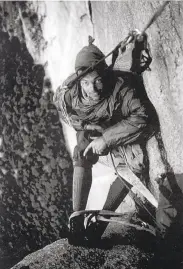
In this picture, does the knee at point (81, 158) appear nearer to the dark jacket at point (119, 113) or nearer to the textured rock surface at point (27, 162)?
the dark jacket at point (119, 113)

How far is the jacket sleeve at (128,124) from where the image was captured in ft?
4.49

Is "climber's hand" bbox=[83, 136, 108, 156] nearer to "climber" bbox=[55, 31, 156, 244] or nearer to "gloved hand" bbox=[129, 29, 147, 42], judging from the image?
"climber" bbox=[55, 31, 156, 244]

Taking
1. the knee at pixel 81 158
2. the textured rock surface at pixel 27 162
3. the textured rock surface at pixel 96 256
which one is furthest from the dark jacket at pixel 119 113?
the textured rock surface at pixel 27 162

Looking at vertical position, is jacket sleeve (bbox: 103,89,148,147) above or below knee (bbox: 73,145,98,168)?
above

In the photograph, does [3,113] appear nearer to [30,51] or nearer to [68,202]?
[30,51]

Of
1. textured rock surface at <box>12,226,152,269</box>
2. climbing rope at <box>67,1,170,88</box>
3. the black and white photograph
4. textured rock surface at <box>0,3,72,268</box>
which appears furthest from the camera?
textured rock surface at <box>0,3,72,268</box>

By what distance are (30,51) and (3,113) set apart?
70cm

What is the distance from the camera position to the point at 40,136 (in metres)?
3.04

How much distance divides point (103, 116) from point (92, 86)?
0.16 meters

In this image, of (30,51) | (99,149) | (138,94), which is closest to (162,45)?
(138,94)

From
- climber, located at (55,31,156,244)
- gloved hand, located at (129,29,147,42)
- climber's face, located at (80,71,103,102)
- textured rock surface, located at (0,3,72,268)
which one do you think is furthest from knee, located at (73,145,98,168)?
textured rock surface, located at (0,3,72,268)

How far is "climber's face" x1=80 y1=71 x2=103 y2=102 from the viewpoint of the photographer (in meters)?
1.41

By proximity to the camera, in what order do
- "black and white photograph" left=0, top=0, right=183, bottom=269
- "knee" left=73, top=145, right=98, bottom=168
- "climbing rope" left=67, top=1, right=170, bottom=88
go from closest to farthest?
"climbing rope" left=67, top=1, right=170, bottom=88 < "black and white photograph" left=0, top=0, right=183, bottom=269 < "knee" left=73, top=145, right=98, bottom=168

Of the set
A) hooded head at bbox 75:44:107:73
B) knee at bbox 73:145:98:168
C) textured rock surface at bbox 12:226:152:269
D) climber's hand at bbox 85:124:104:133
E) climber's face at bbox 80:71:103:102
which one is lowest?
textured rock surface at bbox 12:226:152:269
